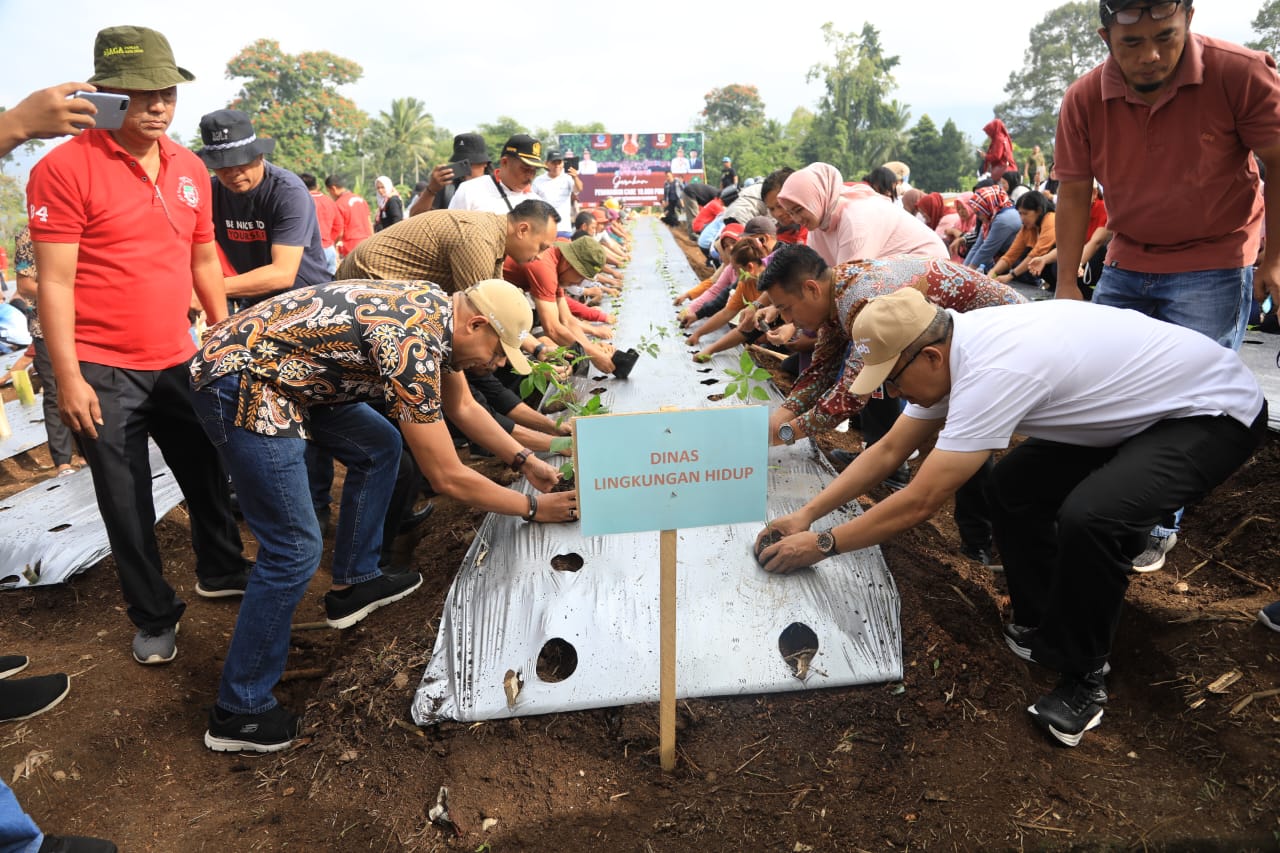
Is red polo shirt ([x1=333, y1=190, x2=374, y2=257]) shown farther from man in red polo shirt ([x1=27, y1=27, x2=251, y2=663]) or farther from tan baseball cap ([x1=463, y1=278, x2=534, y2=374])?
A: tan baseball cap ([x1=463, y1=278, x2=534, y2=374])

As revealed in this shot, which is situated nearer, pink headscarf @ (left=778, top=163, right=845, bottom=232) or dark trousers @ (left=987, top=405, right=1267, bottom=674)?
dark trousers @ (left=987, top=405, right=1267, bottom=674)

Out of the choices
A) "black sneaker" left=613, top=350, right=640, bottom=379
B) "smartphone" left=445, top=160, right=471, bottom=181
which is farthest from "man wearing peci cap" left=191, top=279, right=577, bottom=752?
"smartphone" left=445, top=160, right=471, bottom=181

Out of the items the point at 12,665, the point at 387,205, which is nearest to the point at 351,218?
the point at 387,205

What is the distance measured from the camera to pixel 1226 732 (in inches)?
71.9

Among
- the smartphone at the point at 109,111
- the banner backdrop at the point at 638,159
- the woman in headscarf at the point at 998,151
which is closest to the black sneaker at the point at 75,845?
the smartphone at the point at 109,111

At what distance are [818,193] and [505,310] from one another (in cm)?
204

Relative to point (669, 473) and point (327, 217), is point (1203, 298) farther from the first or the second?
point (327, 217)

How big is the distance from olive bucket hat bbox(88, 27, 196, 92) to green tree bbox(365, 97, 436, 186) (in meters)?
51.9

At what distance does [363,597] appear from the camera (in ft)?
8.55

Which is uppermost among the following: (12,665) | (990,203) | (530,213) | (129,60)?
(129,60)

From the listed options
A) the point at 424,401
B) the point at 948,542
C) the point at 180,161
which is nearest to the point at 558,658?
the point at 424,401

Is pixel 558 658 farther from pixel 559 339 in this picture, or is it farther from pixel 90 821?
pixel 559 339

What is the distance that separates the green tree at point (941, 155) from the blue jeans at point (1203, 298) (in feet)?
114

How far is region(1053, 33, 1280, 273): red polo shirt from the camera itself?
2090mm
